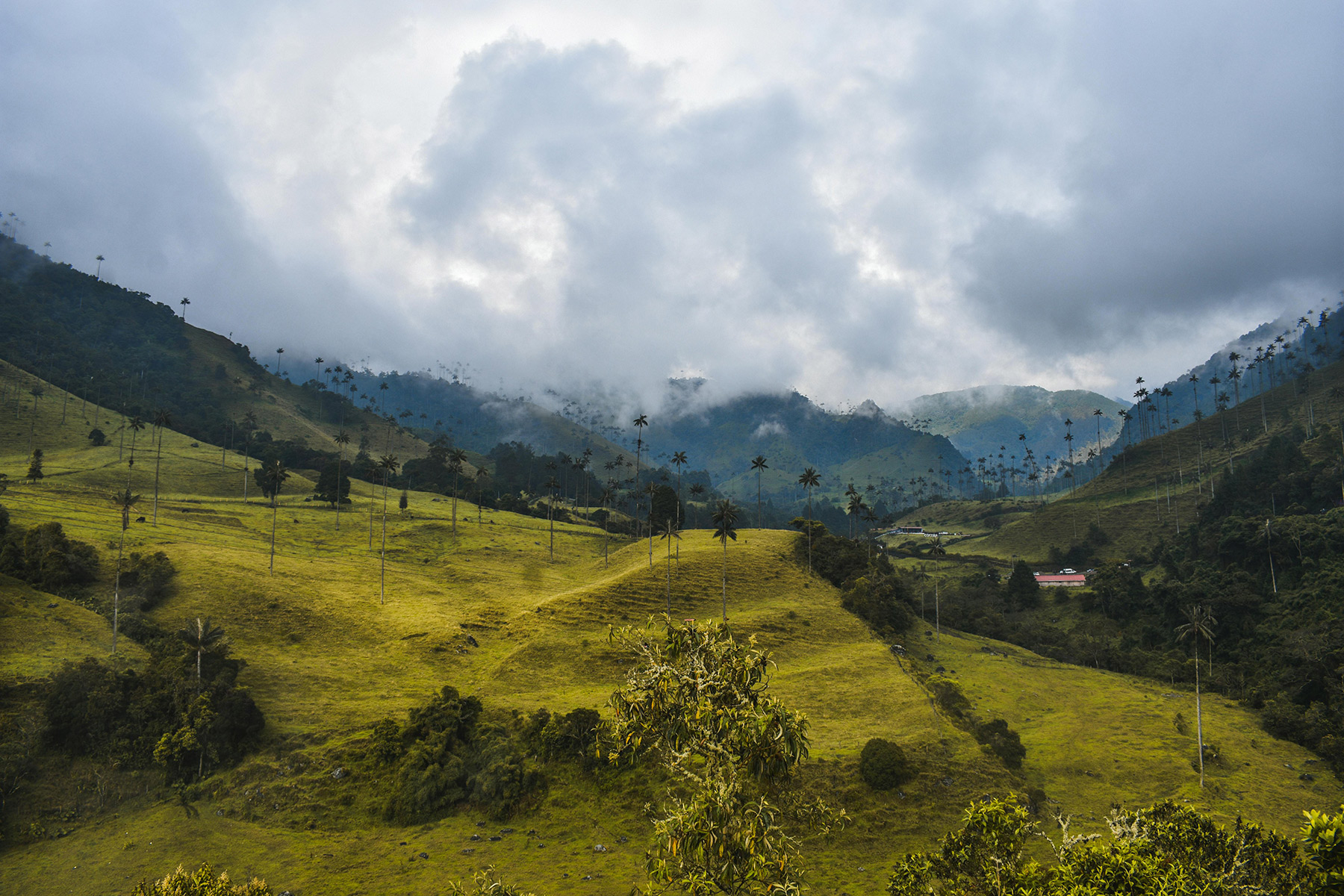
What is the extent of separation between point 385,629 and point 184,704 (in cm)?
2385


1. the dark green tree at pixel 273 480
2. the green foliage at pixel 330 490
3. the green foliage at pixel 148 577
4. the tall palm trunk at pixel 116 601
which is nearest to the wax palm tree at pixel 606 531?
the green foliage at pixel 330 490

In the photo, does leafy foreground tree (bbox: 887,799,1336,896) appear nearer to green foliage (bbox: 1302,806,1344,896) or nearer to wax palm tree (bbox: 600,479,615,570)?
green foliage (bbox: 1302,806,1344,896)

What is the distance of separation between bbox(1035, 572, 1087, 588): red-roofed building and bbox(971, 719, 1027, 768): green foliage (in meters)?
85.8

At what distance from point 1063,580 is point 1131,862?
14526 cm

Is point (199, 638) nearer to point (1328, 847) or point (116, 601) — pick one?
point (116, 601)

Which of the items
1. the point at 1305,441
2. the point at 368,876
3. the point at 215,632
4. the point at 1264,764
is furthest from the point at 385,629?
the point at 1305,441

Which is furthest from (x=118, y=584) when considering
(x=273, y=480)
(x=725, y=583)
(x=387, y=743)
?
(x=273, y=480)

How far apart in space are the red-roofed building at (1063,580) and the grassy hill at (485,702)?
162 feet

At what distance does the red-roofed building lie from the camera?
446 feet

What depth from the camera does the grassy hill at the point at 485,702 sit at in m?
43.9

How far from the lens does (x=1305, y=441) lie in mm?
152250

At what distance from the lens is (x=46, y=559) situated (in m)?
65.3

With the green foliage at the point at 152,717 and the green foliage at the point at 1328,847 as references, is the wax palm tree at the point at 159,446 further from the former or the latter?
the green foliage at the point at 1328,847

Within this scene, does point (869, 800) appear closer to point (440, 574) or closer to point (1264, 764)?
point (1264, 764)
